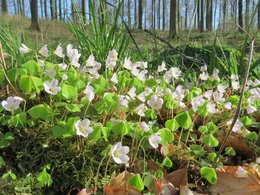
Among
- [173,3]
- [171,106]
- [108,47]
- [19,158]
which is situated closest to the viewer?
[19,158]

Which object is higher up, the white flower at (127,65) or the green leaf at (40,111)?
the white flower at (127,65)

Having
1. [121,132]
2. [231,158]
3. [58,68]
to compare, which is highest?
[58,68]

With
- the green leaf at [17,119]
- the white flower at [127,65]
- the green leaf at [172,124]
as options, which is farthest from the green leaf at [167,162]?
the white flower at [127,65]

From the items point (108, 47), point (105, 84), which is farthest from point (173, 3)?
point (105, 84)

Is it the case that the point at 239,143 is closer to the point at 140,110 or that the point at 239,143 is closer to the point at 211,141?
the point at 211,141

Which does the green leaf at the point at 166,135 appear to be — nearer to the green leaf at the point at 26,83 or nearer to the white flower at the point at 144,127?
the white flower at the point at 144,127

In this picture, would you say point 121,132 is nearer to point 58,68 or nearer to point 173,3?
point 58,68

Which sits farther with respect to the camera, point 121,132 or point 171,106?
point 171,106
